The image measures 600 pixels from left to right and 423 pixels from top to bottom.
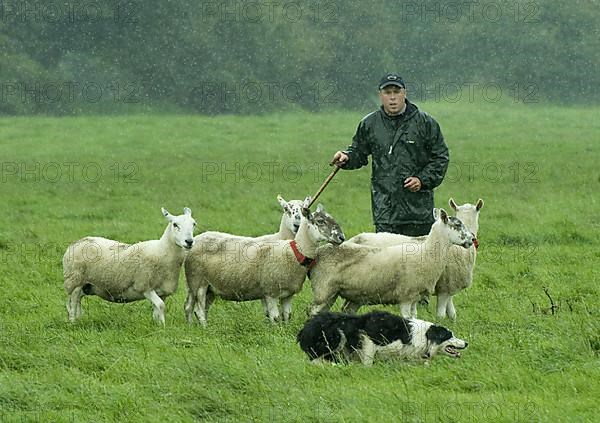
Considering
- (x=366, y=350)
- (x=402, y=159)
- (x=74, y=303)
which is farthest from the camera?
(x=402, y=159)

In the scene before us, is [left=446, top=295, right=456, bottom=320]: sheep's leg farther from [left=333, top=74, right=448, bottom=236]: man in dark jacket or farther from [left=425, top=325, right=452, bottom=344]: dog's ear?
[left=425, top=325, right=452, bottom=344]: dog's ear

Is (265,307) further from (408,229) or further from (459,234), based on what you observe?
(459,234)

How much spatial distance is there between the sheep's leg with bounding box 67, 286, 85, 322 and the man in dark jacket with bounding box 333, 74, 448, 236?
3.01 meters

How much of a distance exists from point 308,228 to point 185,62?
37.7 meters

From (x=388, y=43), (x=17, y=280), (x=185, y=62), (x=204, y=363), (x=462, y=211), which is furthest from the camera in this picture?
(x=388, y=43)

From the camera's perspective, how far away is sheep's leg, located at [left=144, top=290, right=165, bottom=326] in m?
10.7

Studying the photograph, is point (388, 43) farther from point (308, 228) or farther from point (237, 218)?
point (308, 228)

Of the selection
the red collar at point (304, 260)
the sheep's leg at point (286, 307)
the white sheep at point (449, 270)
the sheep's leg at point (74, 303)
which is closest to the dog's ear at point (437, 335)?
the red collar at point (304, 260)

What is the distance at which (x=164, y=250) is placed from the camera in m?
11.0

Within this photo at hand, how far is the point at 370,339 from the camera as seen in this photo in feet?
28.3

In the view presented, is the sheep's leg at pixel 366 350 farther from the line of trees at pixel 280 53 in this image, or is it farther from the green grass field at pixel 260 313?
the line of trees at pixel 280 53

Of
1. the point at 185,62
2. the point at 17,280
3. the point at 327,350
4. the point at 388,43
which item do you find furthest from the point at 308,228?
the point at 388,43

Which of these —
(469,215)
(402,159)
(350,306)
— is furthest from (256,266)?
(469,215)

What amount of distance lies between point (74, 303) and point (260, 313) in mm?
1914
